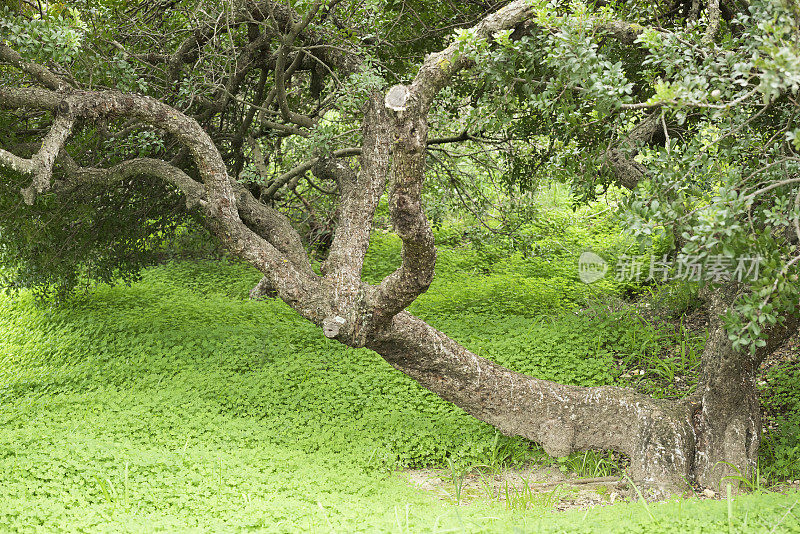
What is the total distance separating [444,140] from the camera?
906 centimetres

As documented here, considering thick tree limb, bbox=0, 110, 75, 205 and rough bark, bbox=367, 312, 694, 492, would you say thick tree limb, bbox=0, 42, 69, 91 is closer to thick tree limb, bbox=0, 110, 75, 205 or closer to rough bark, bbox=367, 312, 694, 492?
thick tree limb, bbox=0, 110, 75, 205

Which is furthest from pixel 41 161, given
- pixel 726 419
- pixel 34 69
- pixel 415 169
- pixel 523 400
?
pixel 726 419

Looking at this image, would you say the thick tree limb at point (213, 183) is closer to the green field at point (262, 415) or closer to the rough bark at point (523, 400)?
the rough bark at point (523, 400)

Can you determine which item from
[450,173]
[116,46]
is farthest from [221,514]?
[450,173]

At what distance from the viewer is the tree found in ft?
12.9

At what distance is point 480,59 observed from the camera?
14.9ft

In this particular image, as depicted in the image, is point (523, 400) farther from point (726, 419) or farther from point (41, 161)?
point (41, 161)

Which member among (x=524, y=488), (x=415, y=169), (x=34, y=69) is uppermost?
(x=34, y=69)

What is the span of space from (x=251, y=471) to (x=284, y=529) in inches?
46.0

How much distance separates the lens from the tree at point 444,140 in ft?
12.9

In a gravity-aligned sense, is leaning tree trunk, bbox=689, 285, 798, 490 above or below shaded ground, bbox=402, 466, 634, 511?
above

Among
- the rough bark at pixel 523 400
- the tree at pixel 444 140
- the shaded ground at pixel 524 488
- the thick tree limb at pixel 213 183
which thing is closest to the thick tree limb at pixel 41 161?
the tree at pixel 444 140

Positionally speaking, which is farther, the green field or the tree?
the green field

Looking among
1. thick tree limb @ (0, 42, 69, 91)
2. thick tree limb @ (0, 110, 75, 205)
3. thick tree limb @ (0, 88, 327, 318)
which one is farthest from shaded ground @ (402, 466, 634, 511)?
thick tree limb @ (0, 42, 69, 91)
